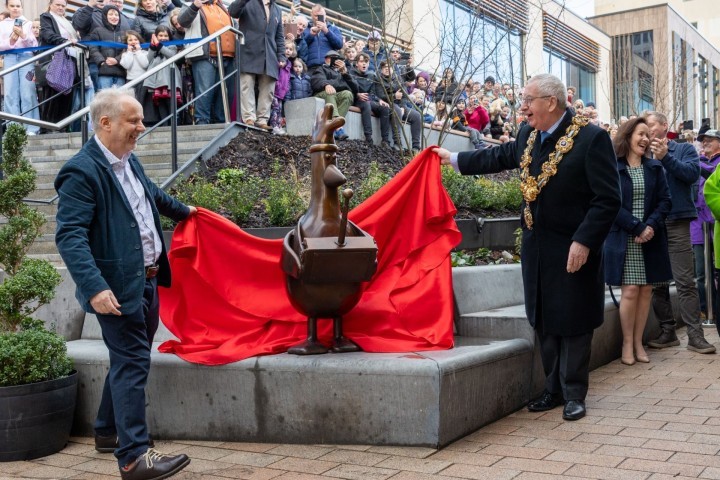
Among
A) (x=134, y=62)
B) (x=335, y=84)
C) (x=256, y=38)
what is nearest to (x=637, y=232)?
(x=256, y=38)

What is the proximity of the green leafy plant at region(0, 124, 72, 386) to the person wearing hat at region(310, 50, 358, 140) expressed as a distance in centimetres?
768

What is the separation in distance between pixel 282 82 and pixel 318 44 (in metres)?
1.12

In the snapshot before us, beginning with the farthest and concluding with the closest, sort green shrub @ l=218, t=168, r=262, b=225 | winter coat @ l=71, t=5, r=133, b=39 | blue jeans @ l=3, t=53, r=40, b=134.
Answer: winter coat @ l=71, t=5, r=133, b=39
blue jeans @ l=3, t=53, r=40, b=134
green shrub @ l=218, t=168, r=262, b=225

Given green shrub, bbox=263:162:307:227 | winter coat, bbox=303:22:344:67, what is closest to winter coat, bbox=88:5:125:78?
winter coat, bbox=303:22:344:67

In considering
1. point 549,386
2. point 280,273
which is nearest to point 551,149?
point 549,386

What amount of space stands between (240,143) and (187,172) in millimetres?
1174

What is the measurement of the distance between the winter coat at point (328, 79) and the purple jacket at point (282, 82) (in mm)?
503

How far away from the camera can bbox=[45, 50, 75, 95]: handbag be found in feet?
36.7

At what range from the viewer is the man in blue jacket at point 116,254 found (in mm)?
4043

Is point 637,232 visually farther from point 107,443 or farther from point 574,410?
point 107,443

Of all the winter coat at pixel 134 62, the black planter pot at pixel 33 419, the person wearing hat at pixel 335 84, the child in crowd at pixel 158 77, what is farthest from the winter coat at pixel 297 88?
the black planter pot at pixel 33 419

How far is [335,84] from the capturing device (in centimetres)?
1271

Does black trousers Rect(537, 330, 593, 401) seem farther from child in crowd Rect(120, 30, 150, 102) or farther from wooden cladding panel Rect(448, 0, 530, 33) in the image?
child in crowd Rect(120, 30, 150, 102)

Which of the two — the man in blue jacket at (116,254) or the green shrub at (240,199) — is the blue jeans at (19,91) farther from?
the man in blue jacket at (116,254)
